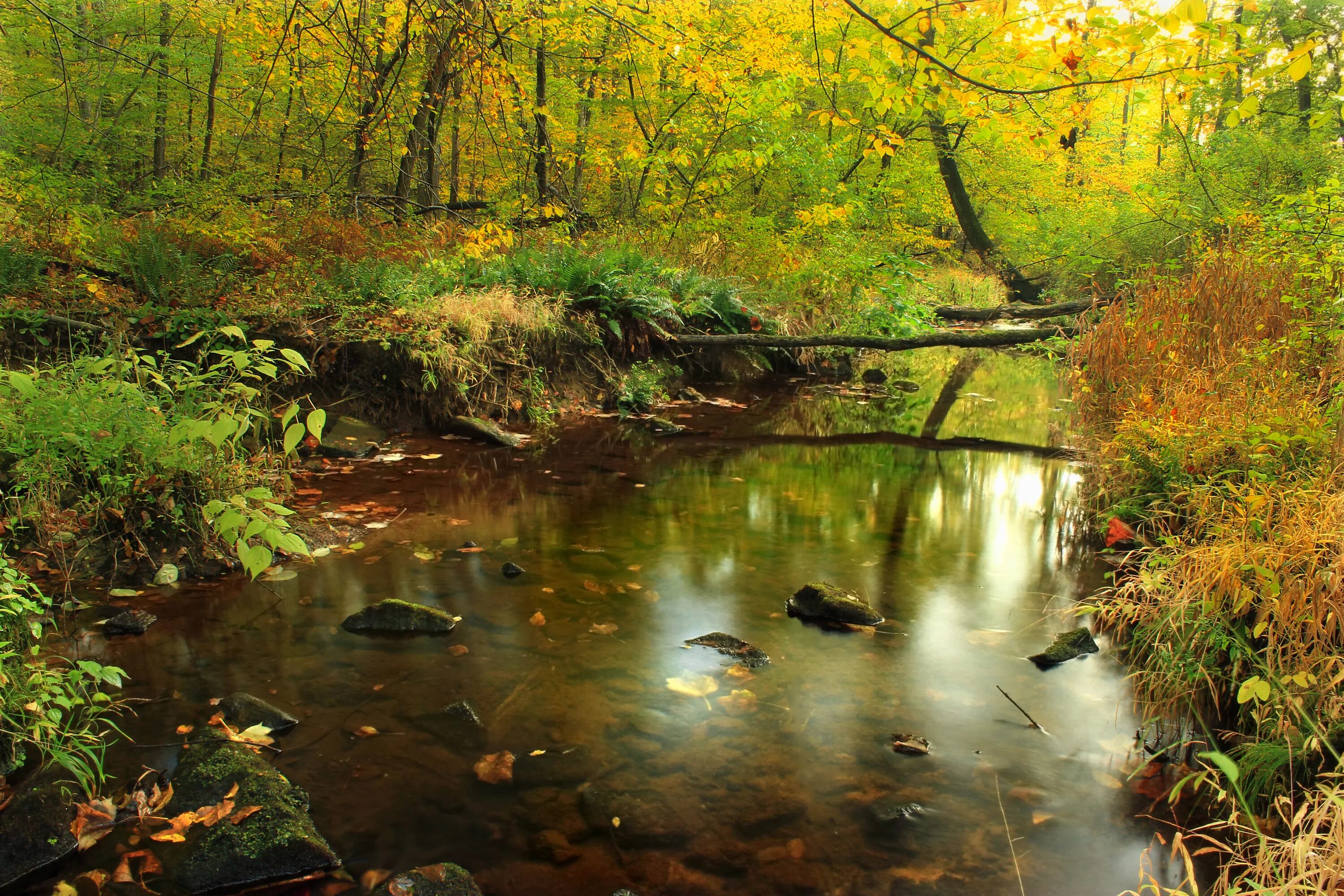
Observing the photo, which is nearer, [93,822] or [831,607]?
[93,822]

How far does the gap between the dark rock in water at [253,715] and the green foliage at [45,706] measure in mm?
416

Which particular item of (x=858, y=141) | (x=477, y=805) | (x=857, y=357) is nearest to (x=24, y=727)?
(x=477, y=805)

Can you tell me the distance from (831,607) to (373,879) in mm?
2779

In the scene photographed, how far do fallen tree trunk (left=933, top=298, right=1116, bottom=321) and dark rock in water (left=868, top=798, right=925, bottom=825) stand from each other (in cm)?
956

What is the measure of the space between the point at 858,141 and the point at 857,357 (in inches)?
213

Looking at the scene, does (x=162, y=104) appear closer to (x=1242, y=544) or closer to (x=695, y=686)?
(x=695, y=686)

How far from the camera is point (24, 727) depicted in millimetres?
2689

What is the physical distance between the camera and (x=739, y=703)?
363 cm

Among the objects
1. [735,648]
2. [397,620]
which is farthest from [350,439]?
[735,648]

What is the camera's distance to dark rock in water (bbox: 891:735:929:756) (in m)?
3.29

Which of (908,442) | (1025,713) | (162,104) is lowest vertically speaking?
(1025,713)

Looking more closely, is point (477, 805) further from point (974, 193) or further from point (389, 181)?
point (974, 193)

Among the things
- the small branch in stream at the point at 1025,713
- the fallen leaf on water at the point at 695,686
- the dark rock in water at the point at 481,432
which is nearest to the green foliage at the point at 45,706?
the fallen leaf on water at the point at 695,686

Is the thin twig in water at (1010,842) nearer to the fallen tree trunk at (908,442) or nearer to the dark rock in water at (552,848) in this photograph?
the dark rock in water at (552,848)
